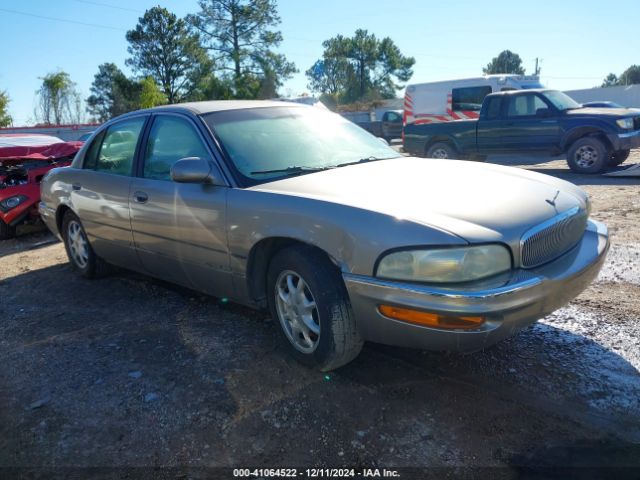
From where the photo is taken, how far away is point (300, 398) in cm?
276

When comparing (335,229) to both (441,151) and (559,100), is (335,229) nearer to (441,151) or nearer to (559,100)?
(559,100)

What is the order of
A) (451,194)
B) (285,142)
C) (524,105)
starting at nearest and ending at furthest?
1. (451,194)
2. (285,142)
3. (524,105)

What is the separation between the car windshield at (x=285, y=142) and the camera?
3326 mm

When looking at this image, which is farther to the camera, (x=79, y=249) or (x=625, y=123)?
(x=625, y=123)

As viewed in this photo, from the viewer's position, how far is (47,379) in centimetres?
316

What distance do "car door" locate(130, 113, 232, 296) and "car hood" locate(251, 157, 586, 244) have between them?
46 cm

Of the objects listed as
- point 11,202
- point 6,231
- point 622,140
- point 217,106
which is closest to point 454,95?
point 622,140

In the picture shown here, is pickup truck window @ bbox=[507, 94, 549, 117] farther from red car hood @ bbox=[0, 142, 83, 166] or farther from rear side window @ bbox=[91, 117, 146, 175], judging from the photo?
rear side window @ bbox=[91, 117, 146, 175]

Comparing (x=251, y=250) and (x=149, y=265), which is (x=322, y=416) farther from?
(x=149, y=265)

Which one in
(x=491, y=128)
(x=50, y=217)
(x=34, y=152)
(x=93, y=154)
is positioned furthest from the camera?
(x=491, y=128)

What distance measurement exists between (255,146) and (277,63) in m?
47.3

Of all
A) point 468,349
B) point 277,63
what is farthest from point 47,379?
point 277,63

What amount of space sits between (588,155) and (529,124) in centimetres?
140

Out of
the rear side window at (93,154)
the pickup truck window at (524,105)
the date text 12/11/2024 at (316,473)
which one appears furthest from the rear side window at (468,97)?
the date text 12/11/2024 at (316,473)
